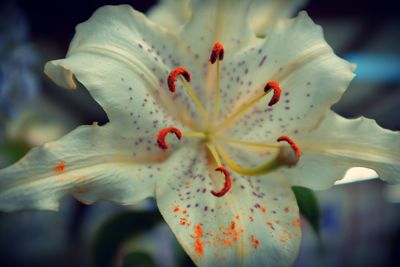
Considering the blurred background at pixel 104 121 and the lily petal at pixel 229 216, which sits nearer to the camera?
the lily petal at pixel 229 216

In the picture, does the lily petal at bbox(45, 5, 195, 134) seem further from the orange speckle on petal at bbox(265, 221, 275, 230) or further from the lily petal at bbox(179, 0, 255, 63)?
the orange speckle on petal at bbox(265, 221, 275, 230)

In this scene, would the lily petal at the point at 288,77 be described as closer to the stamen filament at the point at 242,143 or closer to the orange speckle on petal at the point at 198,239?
the stamen filament at the point at 242,143

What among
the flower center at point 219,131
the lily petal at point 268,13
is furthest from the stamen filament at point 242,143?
the lily petal at point 268,13

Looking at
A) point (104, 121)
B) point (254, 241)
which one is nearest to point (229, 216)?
point (254, 241)

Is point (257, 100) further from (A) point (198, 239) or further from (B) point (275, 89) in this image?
(A) point (198, 239)

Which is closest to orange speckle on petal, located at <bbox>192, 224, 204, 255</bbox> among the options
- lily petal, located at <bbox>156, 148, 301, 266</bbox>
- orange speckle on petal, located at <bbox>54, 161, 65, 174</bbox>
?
lily petal, located at <bbox>156, 148, 301, 266</bbox>

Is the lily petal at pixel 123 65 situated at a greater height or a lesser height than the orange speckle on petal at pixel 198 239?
greater
